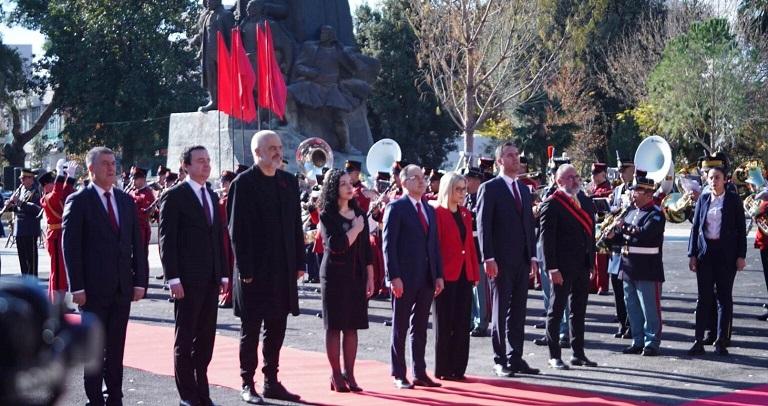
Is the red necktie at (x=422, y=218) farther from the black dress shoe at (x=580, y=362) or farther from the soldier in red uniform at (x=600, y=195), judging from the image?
the soldier in red uniform at (x=600, y=195)

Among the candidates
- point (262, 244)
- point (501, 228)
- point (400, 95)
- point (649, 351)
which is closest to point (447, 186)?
point (501, 228)

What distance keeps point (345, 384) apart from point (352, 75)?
2337 cm

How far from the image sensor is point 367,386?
9617 millimetres

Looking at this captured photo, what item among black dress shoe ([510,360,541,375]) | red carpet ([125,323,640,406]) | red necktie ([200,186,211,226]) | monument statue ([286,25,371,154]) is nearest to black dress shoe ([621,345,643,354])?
black dress shoe ([510,360,541,375])

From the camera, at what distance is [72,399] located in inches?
348

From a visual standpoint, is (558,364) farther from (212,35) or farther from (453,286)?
(212,35)

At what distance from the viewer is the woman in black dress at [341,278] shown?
9.24 metres

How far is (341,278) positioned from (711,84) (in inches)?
1620

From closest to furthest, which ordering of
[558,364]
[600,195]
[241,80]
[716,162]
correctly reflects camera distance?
[558,364] → [716,162] → [600,195] → [241,80]

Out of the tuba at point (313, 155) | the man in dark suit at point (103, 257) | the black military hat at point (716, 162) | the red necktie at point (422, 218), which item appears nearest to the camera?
the man in dark suit at point (103, 257)

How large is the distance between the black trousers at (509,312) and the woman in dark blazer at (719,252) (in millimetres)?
2175

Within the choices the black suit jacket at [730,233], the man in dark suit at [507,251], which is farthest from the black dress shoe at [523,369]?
the black suit jacket at [730,233]

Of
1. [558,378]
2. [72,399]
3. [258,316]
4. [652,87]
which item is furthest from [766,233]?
[652,87]

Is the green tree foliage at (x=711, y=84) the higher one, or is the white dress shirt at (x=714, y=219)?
the green tree foliage at (x=711, y=84)
